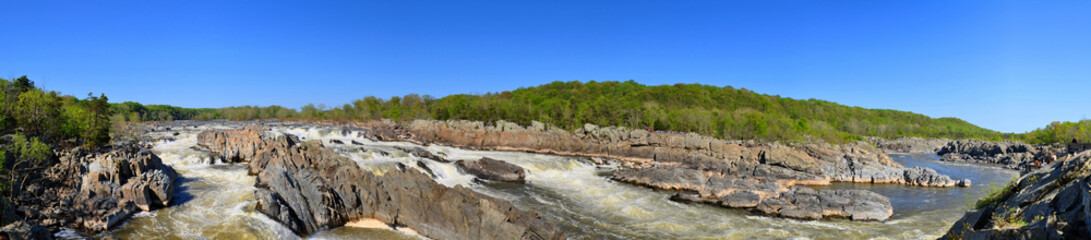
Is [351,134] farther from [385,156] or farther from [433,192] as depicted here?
[433,192]

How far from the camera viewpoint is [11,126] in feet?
92.3

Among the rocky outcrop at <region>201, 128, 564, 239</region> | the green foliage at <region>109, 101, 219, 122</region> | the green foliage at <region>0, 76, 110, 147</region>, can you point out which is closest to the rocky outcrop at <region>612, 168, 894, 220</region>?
the rocky outcrop at <region>201, 128, 564, 239</region>

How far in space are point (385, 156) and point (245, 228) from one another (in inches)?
826

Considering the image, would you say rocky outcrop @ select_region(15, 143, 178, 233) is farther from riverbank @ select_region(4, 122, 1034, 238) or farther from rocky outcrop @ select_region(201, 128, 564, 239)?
rocky outcrop @ select_region(201, 128, 564, 239)

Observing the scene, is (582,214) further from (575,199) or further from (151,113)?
(151,113)

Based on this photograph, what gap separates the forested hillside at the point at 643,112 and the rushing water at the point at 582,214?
4892cm

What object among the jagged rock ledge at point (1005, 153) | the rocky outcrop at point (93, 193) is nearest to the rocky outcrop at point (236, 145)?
the rocky outcrop at point (93, 193)

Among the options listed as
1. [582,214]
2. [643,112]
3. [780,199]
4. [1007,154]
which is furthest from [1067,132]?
[582,214]

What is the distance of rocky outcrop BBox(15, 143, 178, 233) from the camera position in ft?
50.5

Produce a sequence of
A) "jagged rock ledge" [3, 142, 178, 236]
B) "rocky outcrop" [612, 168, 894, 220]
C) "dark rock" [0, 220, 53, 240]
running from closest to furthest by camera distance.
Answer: "dark rock" [0, 220, 53, 240]
"jagged rock ledge" [3, 142, 178, 236]
"rocky outcrop" [612, 168, 894, 220]

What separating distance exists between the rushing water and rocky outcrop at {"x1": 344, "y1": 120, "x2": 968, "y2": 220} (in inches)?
67.7

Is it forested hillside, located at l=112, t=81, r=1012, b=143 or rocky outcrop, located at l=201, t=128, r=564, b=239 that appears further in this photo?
forested hillside, located at l=112, t=81, r=1012, b=143

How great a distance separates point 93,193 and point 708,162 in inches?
1675

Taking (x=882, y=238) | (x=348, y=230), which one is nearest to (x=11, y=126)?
(x=348, y=230)
